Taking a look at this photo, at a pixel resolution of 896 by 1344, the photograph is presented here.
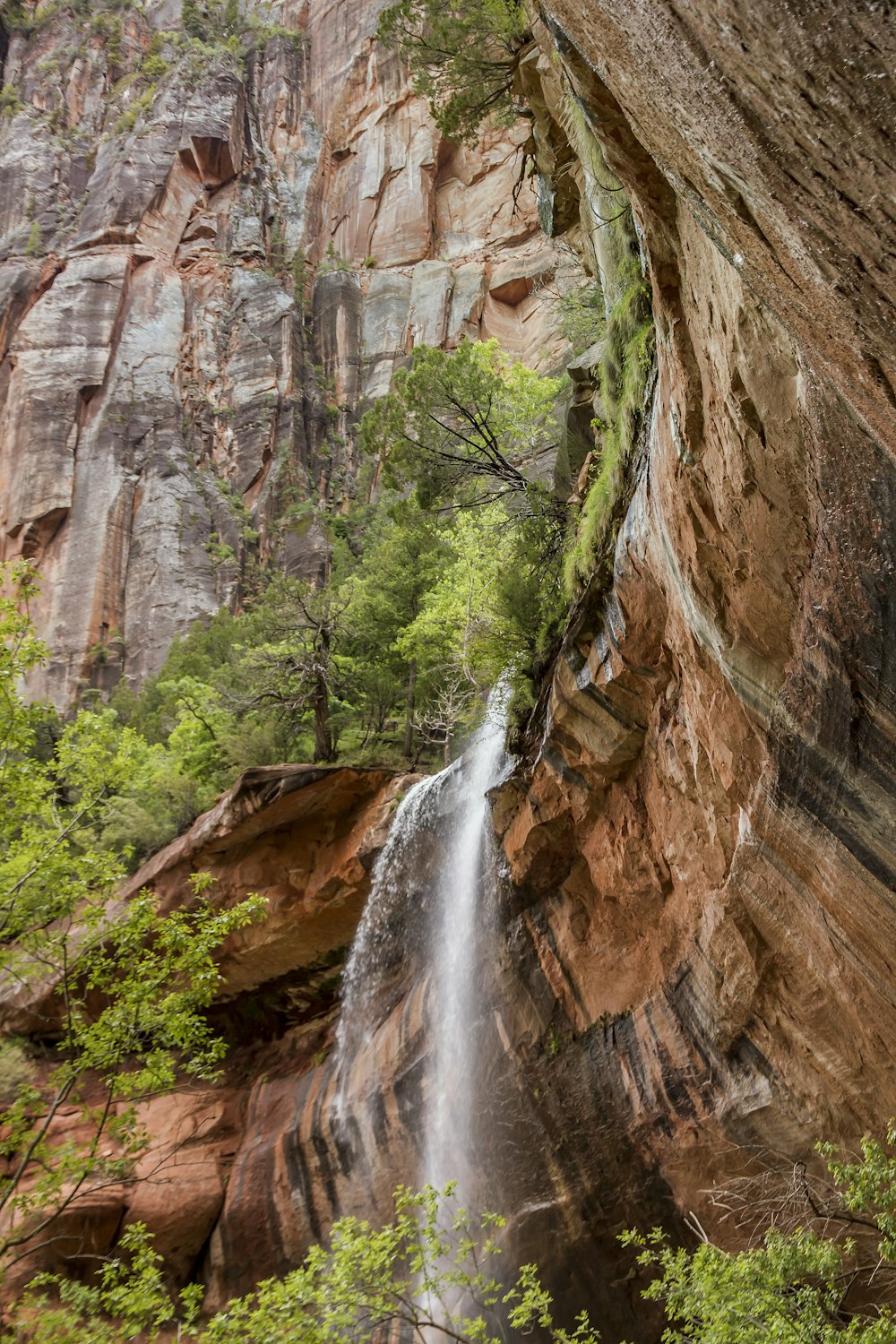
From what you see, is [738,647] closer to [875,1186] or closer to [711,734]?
[711,734]

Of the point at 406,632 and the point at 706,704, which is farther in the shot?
the point at 406,632

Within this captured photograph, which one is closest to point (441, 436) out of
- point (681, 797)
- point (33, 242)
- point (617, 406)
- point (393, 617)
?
point (617, 406)

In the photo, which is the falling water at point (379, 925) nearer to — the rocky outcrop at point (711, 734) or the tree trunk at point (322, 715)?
the rocky outcrop at point (711, 734)

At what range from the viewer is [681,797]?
8469 mm

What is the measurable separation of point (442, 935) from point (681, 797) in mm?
5726

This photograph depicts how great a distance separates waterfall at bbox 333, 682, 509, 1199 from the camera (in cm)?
1161

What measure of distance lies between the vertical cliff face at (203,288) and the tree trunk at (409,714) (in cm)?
1744

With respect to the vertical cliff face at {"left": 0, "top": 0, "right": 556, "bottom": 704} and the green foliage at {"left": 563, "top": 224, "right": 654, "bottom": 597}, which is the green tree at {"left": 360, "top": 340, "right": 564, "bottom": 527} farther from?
the vertical cliff face at {"left": 0, "top": 0, "right": 556, "bottom": 704}

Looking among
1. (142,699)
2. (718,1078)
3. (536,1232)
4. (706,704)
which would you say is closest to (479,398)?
(706,704)

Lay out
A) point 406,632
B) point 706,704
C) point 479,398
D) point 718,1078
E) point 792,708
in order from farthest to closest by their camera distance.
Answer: point 406,632
point 479,398
point 718,1078
point 706,704
point 792,708

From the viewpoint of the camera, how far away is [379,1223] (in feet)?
40.1

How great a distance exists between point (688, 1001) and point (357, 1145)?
702 cm

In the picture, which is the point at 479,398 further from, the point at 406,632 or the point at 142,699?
the point at 142,699

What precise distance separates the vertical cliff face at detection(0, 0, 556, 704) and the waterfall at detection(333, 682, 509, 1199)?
22.5 meters
